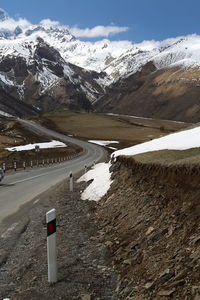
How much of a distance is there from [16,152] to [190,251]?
62849 mm

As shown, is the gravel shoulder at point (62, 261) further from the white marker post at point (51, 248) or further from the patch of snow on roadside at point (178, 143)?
the patch of snow on roadside at point (178, 143)

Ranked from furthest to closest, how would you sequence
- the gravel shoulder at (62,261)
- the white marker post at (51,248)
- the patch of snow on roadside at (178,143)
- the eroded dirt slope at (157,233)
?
the patch of snow on roadside at (178,143)
the white marker post at (51,248)
the gravel shoulder at (62,261)
the eroded dirt slope at (157,233)

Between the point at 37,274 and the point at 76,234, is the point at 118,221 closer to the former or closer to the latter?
the point at 76,234

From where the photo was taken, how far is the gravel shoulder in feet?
22.4

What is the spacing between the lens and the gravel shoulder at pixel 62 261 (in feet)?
22.4

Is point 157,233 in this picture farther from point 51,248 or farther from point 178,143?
point 178,143

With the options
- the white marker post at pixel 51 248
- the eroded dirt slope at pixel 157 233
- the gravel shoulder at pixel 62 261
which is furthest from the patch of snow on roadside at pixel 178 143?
the white marker post at pixel 51 248

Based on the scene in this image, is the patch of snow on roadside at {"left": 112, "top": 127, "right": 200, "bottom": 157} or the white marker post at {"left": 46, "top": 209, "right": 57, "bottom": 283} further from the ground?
the patch of snow on roadside at {"left": 112, "top": 127, "right": 200, "bottom": 157}

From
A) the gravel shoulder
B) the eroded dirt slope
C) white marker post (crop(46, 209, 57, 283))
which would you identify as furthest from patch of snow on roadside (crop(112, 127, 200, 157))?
white marker post (crop(46, 209, 57, 283))

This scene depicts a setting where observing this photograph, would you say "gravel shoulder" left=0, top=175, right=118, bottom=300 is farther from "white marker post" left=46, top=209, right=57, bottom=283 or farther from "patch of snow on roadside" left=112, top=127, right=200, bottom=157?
"patch of snow on roadside" left=112, top=127, right=200, bottom=157

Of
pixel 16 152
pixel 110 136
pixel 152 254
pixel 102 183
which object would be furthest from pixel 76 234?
pixel 110 136

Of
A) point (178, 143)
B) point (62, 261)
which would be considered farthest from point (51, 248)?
point (178, 143)

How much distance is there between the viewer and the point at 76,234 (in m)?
10.9

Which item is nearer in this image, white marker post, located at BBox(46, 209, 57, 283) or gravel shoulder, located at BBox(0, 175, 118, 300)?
gravel shoulder, located at BBox(0, 175, 118, 300)
